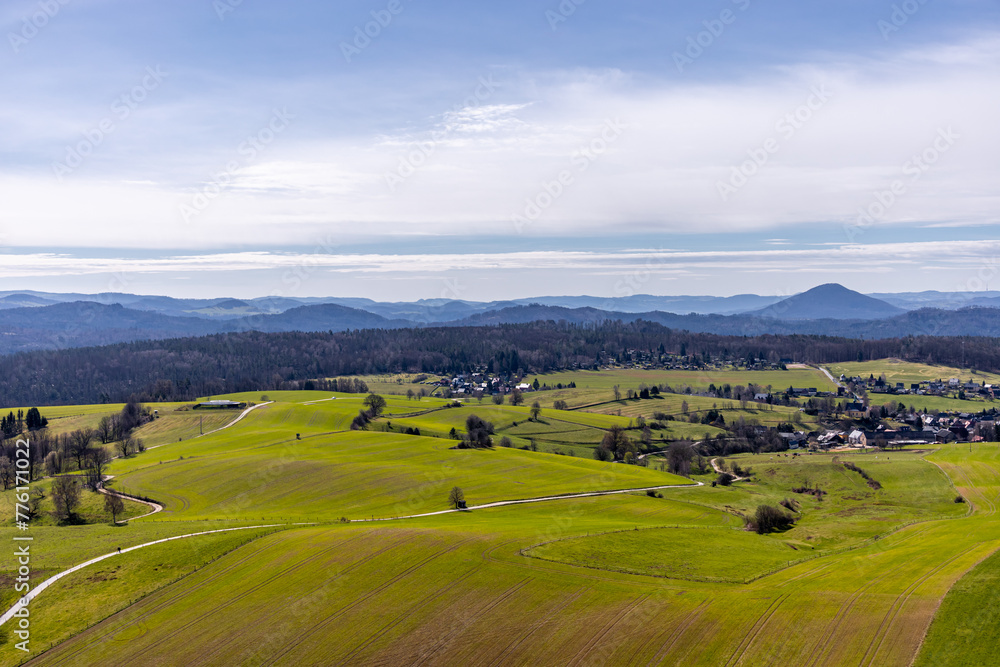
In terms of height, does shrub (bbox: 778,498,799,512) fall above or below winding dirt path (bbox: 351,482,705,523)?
below

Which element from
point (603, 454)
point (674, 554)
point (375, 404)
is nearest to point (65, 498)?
point (674, 554)

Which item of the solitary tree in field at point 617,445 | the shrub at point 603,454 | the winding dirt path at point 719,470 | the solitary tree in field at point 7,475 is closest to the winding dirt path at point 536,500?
the winding dirt path at point 719,470

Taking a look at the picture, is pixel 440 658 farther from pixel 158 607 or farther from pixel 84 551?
pixel 84 551

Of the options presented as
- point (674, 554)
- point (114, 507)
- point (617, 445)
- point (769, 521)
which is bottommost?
point (617, 445)

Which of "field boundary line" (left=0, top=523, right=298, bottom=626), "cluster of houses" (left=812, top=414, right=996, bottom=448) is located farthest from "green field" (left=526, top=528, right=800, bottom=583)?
"cluster of houses" (left=812, top=414, right=996, bottom=448)

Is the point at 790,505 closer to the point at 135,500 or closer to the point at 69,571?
the point at 69,571

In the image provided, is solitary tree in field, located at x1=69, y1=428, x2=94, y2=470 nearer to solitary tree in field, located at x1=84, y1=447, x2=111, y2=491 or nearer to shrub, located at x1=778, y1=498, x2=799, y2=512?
solitary tree in field, located at x1=84, y1=447, x2=111, y2=491

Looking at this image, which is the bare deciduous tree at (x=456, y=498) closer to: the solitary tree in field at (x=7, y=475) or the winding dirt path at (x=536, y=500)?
the winding dirt path at (x=536, y=500)

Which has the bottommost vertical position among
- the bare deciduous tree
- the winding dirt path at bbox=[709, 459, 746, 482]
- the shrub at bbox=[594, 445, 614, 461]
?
the winding dirt path at bbox=[709, 459, 746, 482]

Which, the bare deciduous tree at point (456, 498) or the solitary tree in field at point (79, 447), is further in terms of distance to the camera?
the solitary tree in field at point (79, 447)
